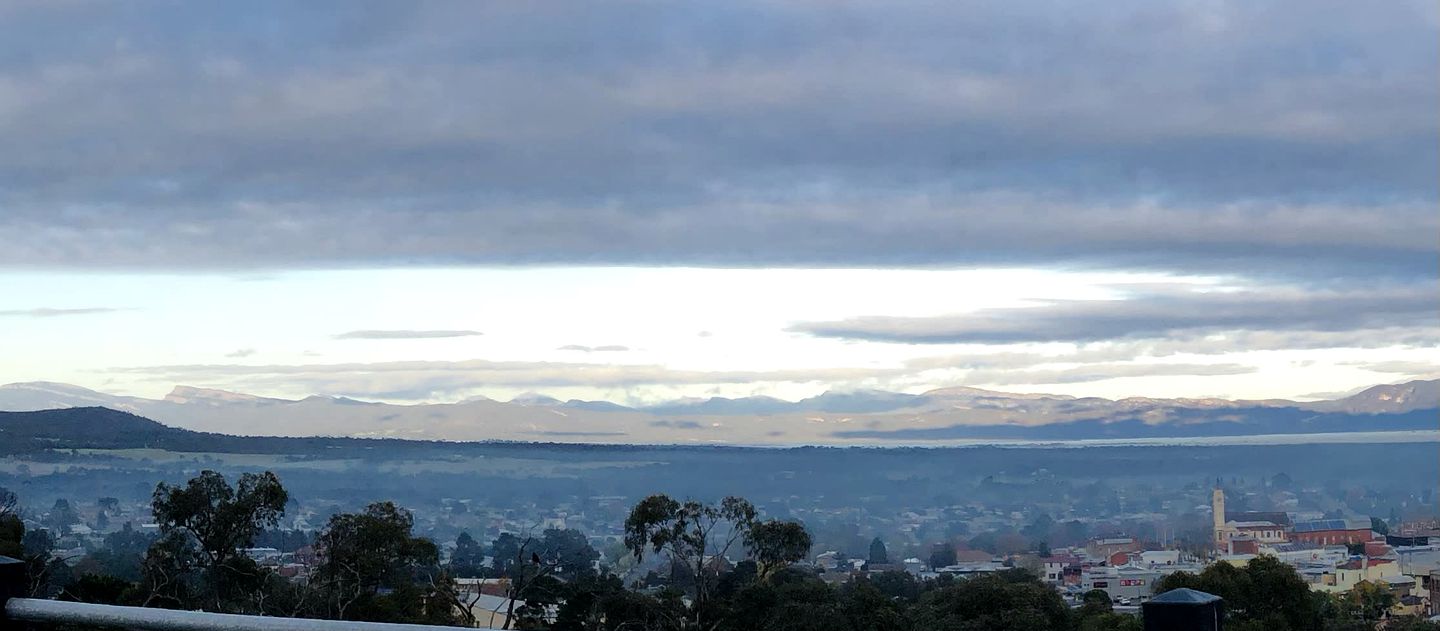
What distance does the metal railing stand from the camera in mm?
3072

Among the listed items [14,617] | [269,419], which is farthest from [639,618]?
[269,419]

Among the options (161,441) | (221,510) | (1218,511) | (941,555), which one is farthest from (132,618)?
(161,441)

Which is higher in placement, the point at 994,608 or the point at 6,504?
the point at 6,504

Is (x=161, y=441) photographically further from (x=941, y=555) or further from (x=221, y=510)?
(x=941, y=555)

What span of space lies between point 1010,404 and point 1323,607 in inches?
1156

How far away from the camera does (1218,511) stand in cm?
2738

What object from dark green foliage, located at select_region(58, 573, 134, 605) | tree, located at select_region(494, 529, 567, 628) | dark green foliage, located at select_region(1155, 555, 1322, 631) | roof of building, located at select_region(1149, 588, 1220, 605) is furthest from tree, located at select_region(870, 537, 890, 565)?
roof of building, located at select_region(1149, 588, 1220, 605)

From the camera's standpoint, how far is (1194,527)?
2623cm

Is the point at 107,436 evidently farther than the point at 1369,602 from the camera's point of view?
Yes

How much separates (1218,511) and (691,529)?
452 inches

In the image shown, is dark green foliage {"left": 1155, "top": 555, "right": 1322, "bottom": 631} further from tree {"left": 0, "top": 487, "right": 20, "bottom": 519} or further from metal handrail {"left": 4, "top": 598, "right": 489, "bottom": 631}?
tree {"left": 0, "top": 487, "right": 20, "bottom": 519}

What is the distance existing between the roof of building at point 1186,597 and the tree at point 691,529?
1779 cm

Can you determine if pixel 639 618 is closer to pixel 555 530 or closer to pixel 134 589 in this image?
pixel 134 589

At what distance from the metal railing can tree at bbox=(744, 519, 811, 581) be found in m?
17.3
